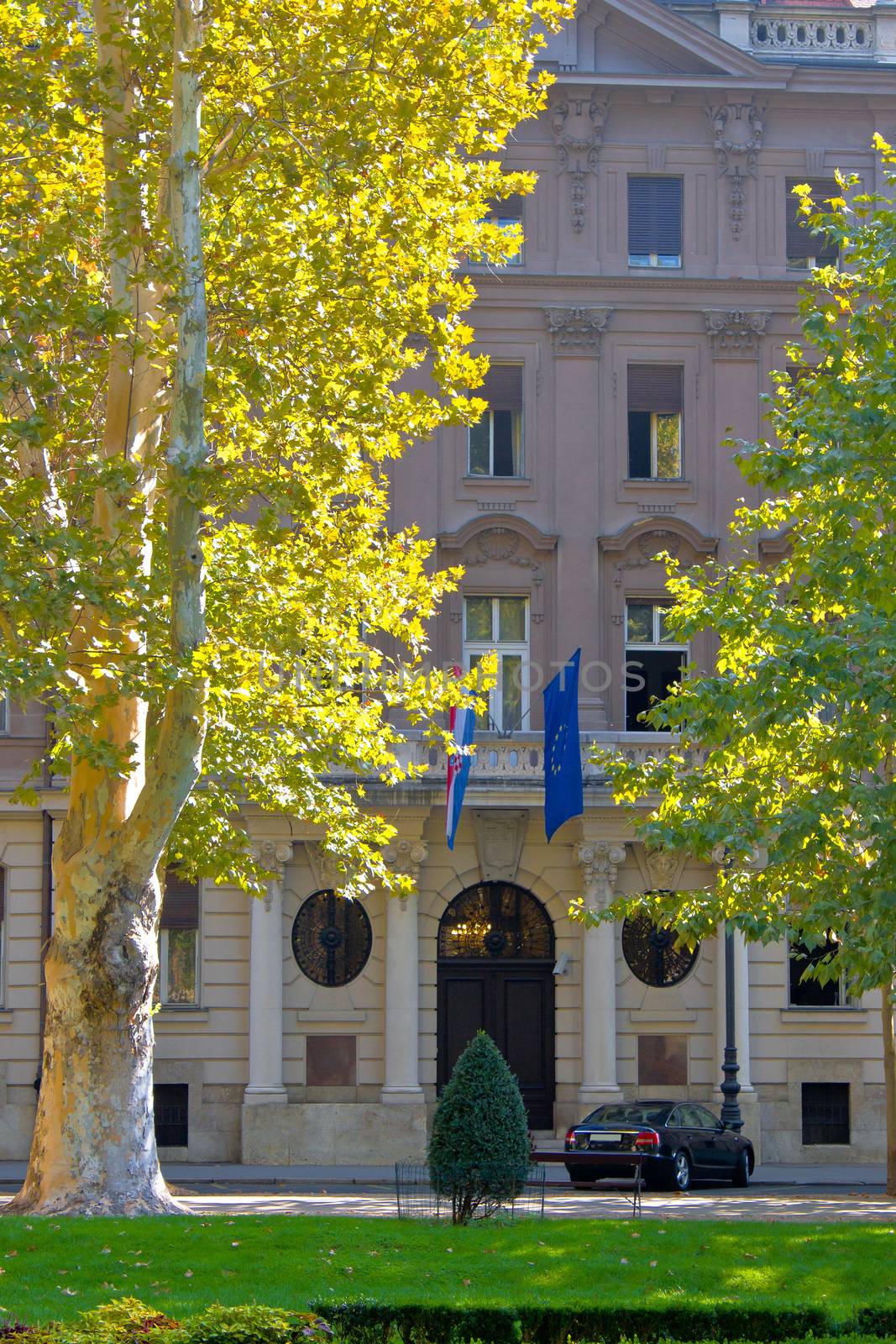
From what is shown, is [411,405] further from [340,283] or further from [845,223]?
[845,223]

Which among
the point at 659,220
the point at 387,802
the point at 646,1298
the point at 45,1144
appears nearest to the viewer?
the point at 646,1298

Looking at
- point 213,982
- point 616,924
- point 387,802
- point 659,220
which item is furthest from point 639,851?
point 659,220

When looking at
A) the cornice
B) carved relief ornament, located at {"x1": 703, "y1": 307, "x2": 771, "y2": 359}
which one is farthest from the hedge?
the cornice

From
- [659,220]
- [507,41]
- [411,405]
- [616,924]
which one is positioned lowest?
[616,924]

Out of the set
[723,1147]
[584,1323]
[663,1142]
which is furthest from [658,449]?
[584,1323]

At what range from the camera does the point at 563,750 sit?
84.5 feet

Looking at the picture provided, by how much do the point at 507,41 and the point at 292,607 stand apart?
6370 mm

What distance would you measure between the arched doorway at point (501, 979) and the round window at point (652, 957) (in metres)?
1.41

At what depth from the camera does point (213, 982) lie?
102ft

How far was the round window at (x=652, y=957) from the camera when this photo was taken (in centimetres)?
3147

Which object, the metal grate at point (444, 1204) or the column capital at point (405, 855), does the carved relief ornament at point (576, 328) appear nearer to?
the column capital at point (405, 855)

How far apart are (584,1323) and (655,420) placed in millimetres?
23453

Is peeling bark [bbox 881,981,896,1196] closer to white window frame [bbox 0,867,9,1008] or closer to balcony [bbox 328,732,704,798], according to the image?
balcony [bbox 328,732,704,798]

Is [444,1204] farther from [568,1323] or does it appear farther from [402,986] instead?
[402,986]
